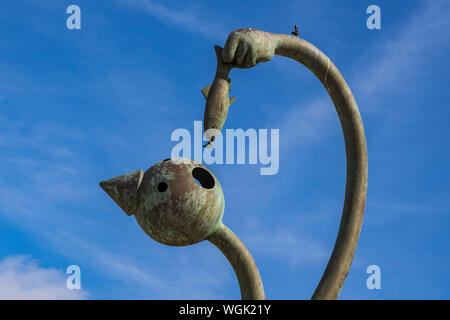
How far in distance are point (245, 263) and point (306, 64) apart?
271 centimetres

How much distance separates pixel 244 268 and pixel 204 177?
4.11 ft

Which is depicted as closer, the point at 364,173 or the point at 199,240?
the point at 199,240

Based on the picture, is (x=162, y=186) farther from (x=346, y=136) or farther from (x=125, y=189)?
(x=346, y=136)

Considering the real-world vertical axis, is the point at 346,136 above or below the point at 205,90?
below

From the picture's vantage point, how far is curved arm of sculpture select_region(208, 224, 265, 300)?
8.13m

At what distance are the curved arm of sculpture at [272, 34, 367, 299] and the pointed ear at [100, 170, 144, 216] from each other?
251 cm

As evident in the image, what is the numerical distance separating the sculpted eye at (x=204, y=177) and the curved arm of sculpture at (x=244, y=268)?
0.62 metres

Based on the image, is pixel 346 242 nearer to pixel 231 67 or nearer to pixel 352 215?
pixel 352 215

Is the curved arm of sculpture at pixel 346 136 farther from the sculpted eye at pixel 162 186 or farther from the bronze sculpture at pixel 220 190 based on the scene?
the sculpted eye at pixel 162 186

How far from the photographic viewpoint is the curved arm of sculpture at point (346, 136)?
830 centimetres

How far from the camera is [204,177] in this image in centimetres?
792

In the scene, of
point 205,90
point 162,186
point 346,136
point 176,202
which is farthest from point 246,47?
point 176,202

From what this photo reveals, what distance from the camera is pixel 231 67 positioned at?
840cm
